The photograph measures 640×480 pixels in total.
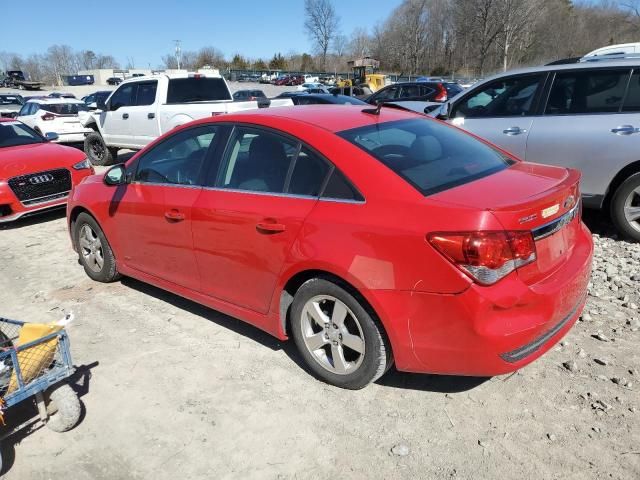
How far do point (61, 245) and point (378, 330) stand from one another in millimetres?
5036

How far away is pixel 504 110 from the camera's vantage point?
5.88 metres

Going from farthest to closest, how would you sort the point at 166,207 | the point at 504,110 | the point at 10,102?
1. the point at 10,102
2. the point at 504,110
3. the point at 166,207

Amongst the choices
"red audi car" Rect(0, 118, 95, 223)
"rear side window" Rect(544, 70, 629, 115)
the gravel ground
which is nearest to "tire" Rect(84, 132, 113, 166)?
"red audi car" Rect(0, 118, 95, 223)

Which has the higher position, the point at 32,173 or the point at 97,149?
the point at 32,173

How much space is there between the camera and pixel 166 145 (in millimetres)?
3959

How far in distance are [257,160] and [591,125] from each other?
12.2 feet

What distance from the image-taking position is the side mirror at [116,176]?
421cm

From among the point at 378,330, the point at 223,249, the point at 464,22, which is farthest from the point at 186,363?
the point at 464,22

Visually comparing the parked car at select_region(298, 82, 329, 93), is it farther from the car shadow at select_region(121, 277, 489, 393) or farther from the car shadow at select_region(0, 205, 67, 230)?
the car shadow at select_region(121, 277, 489, 393)

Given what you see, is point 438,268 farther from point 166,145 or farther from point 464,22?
point 464,22

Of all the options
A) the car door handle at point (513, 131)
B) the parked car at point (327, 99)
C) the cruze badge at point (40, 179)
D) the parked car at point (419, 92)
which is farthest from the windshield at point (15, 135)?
the parked car at point (419, 92)

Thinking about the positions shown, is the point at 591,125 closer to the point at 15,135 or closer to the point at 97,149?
the point at 15,135

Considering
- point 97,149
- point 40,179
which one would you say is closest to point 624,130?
point 40,179

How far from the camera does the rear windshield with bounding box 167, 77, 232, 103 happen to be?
10.3 meters
